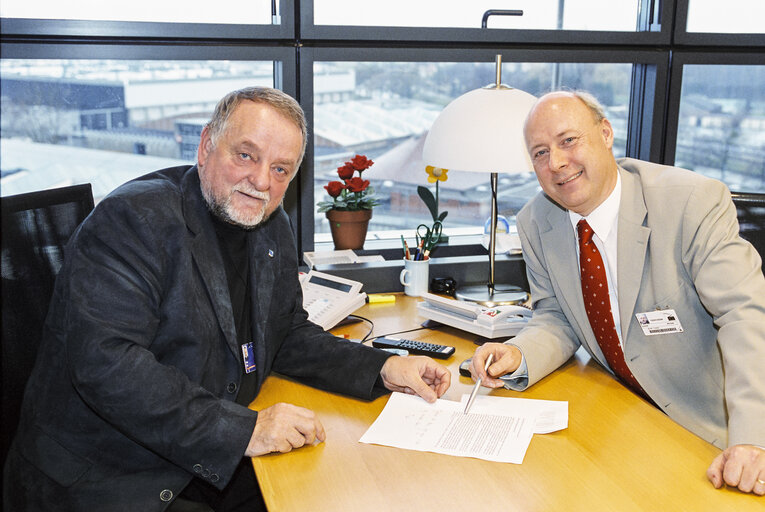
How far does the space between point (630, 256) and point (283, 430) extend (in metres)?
0.93

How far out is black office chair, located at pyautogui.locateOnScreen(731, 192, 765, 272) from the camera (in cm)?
210

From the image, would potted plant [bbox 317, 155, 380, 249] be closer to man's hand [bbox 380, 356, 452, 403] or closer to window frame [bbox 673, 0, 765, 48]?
man's hand [bbox 380, 356, 452, 403]

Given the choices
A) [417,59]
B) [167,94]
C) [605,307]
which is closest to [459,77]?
[417,59]

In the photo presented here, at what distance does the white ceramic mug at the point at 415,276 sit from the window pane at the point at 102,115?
91 centimetres

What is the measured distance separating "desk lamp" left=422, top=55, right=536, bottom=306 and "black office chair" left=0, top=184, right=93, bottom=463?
1092 millimetres

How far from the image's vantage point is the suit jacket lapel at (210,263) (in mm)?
1583

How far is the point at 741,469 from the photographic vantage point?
1250 millimetres

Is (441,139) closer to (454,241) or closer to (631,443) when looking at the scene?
(454,241)

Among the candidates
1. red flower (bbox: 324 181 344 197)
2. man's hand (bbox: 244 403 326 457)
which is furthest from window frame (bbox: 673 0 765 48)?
man's hand (bbox: 244 403 326 457)

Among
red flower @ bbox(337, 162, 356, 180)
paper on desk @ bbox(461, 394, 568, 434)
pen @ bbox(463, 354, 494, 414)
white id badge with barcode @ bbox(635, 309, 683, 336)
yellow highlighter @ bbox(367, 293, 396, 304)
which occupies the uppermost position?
red flower @ bbox(337, 162, 356, 180)

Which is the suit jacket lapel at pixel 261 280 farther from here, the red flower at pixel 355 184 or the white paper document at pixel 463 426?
the red flower at pixel 355 184

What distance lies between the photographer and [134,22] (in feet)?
8.01

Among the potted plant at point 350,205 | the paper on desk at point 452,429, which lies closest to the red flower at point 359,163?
the potted plant at point 350,205

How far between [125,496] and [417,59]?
6.31 feet
